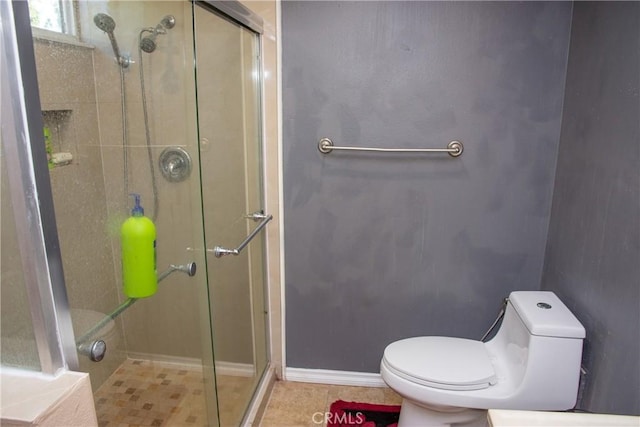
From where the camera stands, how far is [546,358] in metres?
1.50

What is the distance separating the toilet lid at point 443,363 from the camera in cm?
154

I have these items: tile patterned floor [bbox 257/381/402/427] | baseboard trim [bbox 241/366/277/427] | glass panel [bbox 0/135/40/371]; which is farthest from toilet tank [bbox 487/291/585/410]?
glass panel [bbox 0/135/40/371]

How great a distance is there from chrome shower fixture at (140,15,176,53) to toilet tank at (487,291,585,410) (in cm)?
156

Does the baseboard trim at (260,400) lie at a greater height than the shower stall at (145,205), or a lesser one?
lesser

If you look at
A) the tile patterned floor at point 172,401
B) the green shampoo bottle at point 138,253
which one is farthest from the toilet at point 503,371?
the green shampoo bottle at point 138,253

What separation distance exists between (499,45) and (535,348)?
3.82 feet

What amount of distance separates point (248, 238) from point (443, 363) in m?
0.90

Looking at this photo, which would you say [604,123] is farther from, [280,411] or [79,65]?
[280,411]

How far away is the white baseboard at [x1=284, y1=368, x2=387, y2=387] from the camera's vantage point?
214cm

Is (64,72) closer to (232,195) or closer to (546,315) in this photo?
(232,195)

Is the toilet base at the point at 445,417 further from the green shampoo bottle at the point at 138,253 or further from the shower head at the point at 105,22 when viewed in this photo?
the shower head at the point at 105,22

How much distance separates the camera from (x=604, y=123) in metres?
1.42

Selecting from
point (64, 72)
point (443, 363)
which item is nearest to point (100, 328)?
point (64, 72)

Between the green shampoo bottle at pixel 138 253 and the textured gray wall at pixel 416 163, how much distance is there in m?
0.78
